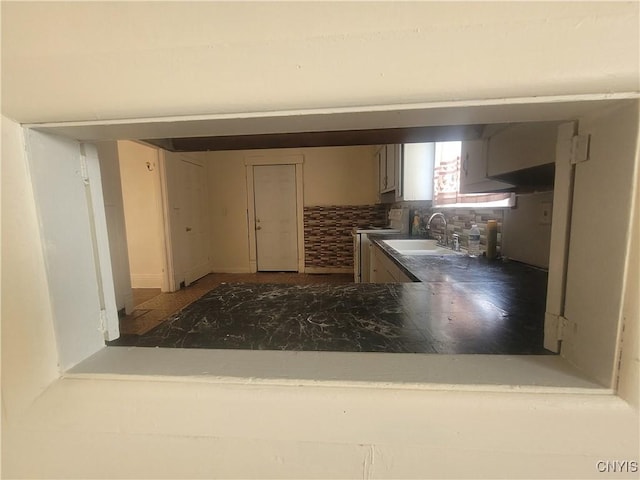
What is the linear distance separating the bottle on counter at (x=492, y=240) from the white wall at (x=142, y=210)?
12.9 ft

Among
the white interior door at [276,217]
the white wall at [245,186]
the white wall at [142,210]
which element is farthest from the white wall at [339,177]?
the white wall at [142,210]

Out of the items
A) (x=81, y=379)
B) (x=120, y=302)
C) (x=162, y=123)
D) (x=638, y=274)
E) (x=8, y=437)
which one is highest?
(x=162, y=123)

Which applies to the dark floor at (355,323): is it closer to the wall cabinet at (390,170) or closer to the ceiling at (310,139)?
the ceiling at (310,139)

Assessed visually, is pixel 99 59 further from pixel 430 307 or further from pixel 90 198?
pixel 430 307

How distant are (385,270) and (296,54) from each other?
80.8 inches

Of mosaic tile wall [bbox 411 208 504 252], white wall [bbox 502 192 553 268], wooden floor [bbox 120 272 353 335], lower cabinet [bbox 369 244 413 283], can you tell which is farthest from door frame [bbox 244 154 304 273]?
white wall [bbox 502 192 553 268]

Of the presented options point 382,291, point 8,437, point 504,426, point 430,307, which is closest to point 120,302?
point 8,437

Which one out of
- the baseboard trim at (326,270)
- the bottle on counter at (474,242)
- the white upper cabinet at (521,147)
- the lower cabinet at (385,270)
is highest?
the white upper cabinet at (521,147)

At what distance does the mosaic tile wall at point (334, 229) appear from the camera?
15.6 feet

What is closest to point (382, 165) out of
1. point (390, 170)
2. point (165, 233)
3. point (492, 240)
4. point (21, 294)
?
point (390, 170)

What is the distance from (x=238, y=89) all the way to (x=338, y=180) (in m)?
4.44

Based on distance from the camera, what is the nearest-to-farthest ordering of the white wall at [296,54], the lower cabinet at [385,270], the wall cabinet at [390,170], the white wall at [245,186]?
the white wall at [296,54] → the lower cabinet at [385,270] → the wall cabinet at [390,170] → the white wall at [245,186]

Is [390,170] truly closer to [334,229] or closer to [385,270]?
[385,270]

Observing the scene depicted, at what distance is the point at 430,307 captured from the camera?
916mm
